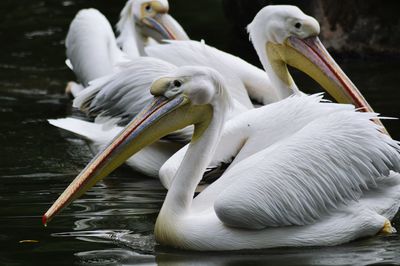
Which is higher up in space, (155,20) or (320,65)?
(320,65)

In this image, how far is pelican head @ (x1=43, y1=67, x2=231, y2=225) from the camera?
16.9 ft

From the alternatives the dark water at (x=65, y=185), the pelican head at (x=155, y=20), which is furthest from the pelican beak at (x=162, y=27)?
the dark water at (x=65, y=185)

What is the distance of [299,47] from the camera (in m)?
6.70

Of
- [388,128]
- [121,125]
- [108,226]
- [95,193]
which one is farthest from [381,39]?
[108,226]

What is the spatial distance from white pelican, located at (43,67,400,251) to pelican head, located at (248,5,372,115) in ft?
3.90

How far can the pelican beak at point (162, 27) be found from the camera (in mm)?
→ 8938

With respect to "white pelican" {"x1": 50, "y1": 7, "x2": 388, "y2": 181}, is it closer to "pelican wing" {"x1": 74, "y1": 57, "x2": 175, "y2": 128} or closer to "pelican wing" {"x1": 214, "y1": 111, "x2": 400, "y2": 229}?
"pelican wing" {"x1": 74, "y1": 57, "x2": 175, "y2": 128}

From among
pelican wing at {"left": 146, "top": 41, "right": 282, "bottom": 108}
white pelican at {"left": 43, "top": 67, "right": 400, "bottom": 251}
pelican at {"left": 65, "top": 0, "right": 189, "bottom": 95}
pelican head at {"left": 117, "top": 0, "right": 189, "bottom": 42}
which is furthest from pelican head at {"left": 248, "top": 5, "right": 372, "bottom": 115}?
pelican head at {"left": 117, "top": 0, "right": 189, "bottom": 42}

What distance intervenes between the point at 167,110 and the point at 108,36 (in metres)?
3.66

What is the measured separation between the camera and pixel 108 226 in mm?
5613

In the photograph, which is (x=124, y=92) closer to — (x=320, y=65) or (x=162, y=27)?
(x=320, y=65)

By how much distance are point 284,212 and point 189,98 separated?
0.70 metres

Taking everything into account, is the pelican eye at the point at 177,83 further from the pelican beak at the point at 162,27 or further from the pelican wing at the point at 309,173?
the pelican beak at the point at 162,27

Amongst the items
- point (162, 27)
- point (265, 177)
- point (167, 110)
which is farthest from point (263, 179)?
point (162, 27)
